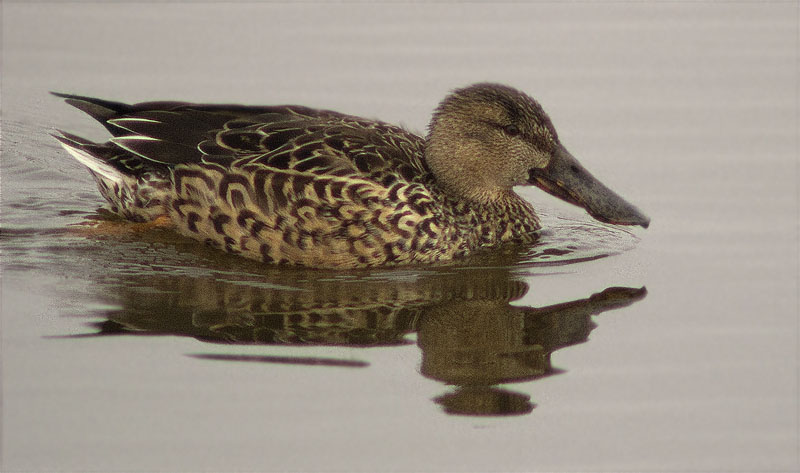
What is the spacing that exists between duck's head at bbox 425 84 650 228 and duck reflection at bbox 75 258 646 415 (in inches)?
35.5

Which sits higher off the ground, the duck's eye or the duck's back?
the duck's eye

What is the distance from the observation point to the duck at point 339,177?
8.67 meters

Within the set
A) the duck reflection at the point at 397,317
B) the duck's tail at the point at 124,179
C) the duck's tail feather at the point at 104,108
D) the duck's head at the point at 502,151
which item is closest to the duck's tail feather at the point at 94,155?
the duck's tail at the point at 124,179

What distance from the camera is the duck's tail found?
9320 mm

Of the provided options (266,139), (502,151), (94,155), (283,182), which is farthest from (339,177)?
(94,155)

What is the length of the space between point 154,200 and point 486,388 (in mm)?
3621

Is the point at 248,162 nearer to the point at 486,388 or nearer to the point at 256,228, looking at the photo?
the point at 256,228

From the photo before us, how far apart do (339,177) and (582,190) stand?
1885 mm

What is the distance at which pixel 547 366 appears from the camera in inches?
278

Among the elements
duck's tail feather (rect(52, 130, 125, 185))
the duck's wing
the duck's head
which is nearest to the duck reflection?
the duck's wing

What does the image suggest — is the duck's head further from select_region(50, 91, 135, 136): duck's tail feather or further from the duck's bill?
select_region(50, 91, 135, 136): duck's tail feather

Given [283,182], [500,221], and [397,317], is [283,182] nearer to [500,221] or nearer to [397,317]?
[397,317]

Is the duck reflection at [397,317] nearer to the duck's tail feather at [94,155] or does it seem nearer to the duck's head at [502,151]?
the duck's head at [502,151]

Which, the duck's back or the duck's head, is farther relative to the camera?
the duck's head
